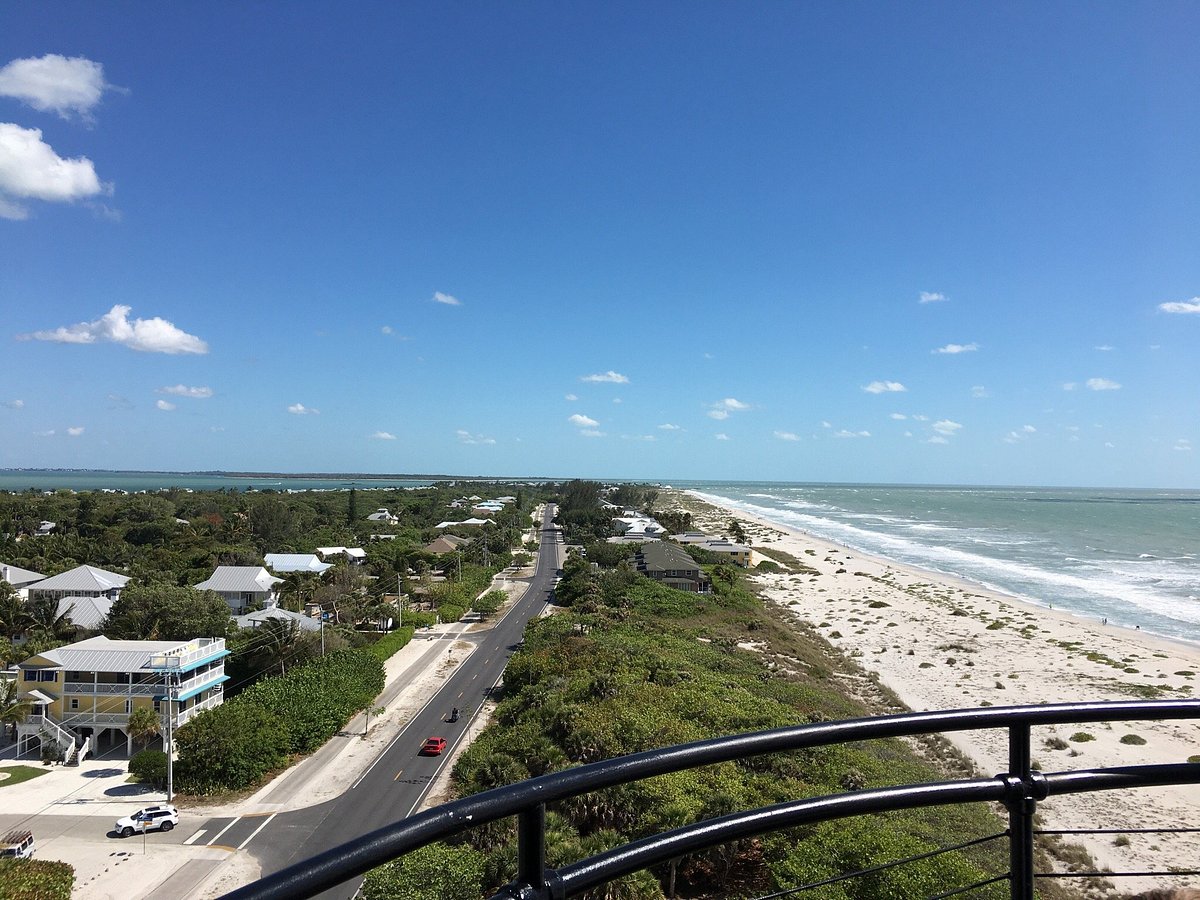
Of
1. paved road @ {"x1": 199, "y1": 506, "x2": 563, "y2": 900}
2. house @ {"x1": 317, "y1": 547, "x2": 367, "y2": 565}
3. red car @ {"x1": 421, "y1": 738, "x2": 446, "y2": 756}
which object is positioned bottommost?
paved road @ {"x1": 199, "y1": 506, "x2": 563, "y2": 900}

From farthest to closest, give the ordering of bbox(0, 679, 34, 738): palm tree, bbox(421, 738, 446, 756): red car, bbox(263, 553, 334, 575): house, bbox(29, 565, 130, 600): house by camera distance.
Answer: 1. bbox(263, 553, 334, 575): house
2. bbox(29, 565, 130, 600): house
3. bbox(421, 738, 446, 756): red car
4. bbox(0, 679, 34, 738): palm tree

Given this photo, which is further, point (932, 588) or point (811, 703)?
point (932, 588)

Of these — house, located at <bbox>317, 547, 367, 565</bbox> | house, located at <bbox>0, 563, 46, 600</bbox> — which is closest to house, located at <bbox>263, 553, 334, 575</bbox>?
house, located at <bbox>317, 547, 367, 565</bbox>

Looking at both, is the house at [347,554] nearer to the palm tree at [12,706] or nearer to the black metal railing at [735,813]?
the palm tree at [12,706]

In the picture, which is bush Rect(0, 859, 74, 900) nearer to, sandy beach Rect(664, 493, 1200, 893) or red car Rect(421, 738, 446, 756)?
red car Rect(421, 738, 446, 756)

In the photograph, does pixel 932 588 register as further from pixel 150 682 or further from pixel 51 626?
pixel 51 626

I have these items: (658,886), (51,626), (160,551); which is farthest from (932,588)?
(160,551)

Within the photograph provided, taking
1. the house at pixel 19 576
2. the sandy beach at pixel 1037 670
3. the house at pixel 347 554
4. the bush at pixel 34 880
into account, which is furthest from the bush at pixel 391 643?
the house at pixel 19 576
